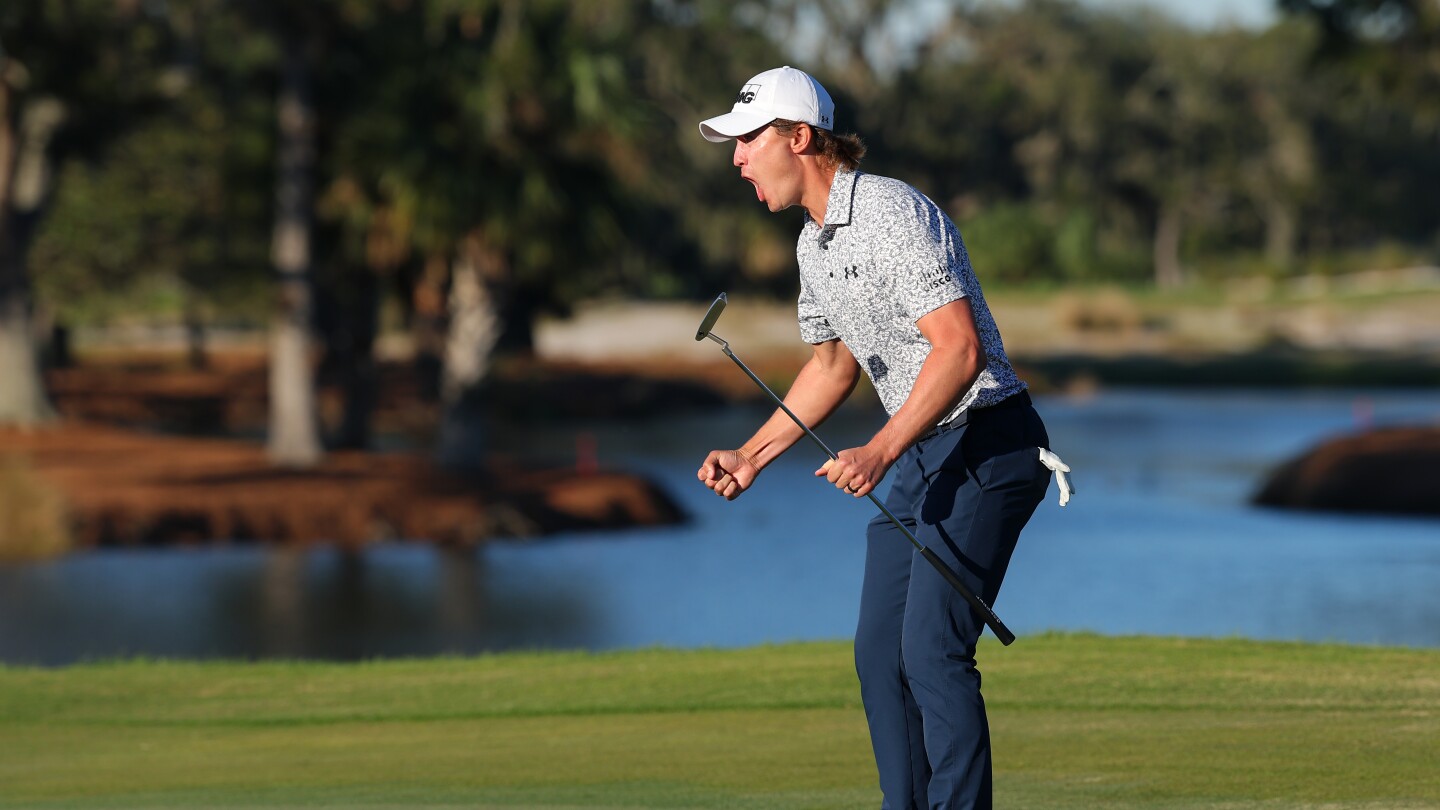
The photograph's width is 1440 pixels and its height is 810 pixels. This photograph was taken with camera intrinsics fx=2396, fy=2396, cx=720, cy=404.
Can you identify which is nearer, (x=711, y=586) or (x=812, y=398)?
(x=812, y=398)

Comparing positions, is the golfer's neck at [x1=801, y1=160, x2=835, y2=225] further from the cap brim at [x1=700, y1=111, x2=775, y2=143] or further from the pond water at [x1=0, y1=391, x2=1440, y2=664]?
the pond water at [x1=0, y1=391, x2=1440, y2=664]

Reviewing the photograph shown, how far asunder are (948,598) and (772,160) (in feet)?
3.81

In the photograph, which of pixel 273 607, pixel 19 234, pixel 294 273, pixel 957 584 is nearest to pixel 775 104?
pixel 957 584

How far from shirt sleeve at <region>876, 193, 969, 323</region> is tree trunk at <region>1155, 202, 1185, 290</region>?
301ft

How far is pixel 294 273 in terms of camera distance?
32906 mm

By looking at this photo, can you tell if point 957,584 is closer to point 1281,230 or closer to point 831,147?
point 831,147

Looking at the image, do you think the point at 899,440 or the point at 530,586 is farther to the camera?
the point at 530,586

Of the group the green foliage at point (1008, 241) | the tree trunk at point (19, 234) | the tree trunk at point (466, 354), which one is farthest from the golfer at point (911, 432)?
the green foliage at point (1008, 241)

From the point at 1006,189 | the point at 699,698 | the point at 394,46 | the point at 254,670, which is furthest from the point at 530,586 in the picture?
the point at 1006,189

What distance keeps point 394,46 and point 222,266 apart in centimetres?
911

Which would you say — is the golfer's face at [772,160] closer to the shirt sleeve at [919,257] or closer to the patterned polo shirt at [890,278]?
the patterned polo shirt at [890,278]

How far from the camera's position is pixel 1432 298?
86312 mm

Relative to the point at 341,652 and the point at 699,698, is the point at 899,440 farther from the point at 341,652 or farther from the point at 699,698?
the point at 341,652

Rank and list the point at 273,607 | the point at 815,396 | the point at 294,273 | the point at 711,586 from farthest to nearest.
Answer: the point at 294,273
the point at 711,586
the point at 273,607
the point at 815,396
